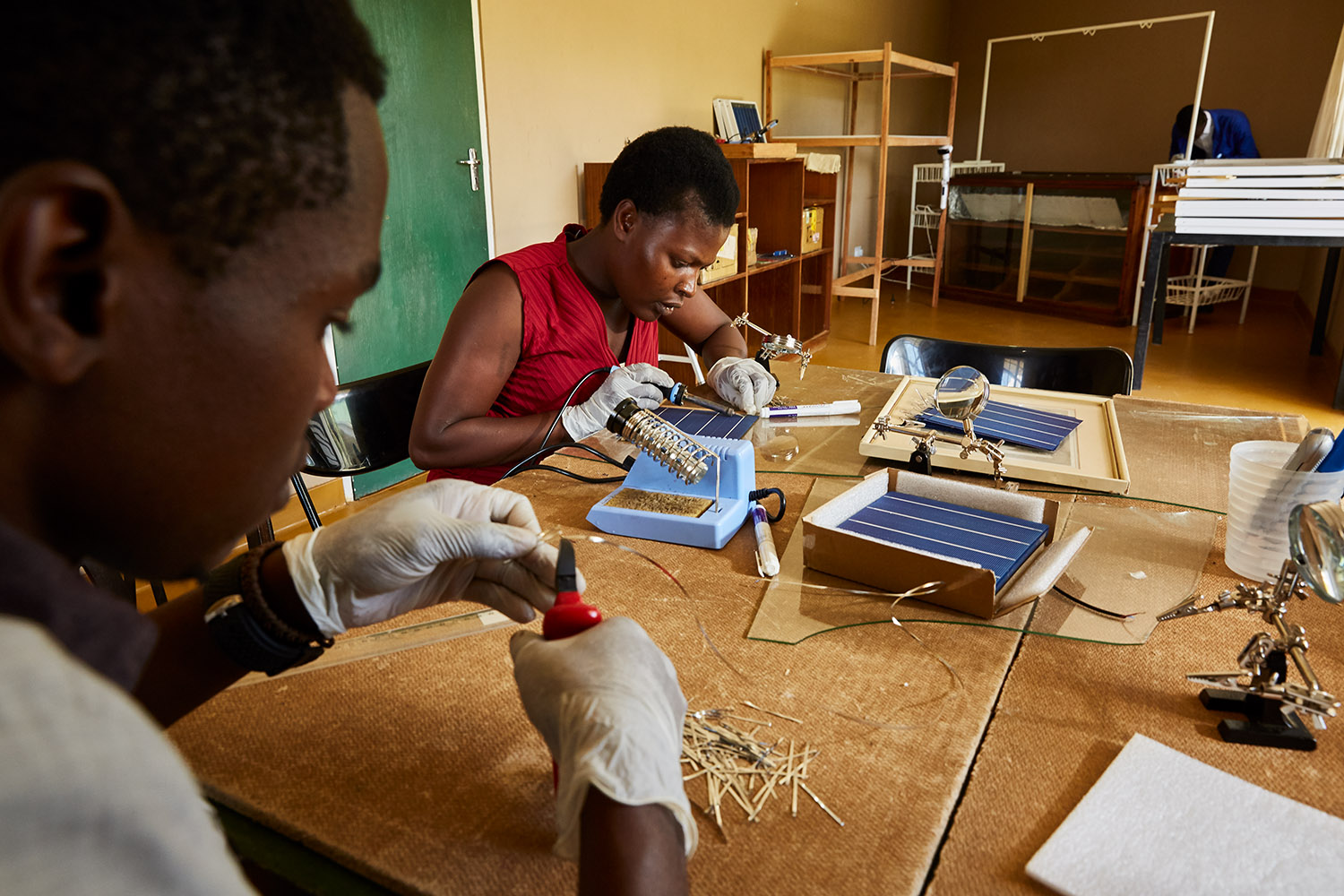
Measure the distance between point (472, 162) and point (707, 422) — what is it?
235 centimetres

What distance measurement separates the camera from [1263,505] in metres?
1.04

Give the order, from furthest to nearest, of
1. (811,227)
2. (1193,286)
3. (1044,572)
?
(1193,286) → (811,227) → (1044,572)

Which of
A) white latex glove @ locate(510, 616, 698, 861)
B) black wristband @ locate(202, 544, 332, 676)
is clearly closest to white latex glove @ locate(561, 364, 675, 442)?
black wristband @ locate(202, 544, 332, 676)

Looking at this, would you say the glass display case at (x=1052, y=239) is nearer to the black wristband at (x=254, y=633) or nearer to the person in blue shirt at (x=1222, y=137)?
the person in blue shirt at (x=1222, y=137)

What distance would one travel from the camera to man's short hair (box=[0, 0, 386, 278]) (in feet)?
1.19

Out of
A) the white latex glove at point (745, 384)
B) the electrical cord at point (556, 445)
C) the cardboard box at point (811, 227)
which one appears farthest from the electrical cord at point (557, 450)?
the cardboard box at point (811, 227)

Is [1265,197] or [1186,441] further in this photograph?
[1265,197]

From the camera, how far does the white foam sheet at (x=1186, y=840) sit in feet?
2.02

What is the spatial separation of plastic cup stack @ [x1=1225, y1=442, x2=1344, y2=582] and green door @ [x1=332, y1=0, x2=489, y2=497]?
110 inches

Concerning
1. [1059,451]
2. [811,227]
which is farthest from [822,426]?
[811,227]

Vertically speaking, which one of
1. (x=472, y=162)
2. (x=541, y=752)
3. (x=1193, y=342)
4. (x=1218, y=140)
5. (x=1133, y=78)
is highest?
(x=1133, y=78)

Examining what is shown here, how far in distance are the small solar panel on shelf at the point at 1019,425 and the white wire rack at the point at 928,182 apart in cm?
625

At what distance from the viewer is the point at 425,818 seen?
0.69m

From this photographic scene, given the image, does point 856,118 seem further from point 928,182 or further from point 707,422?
point 707,422
